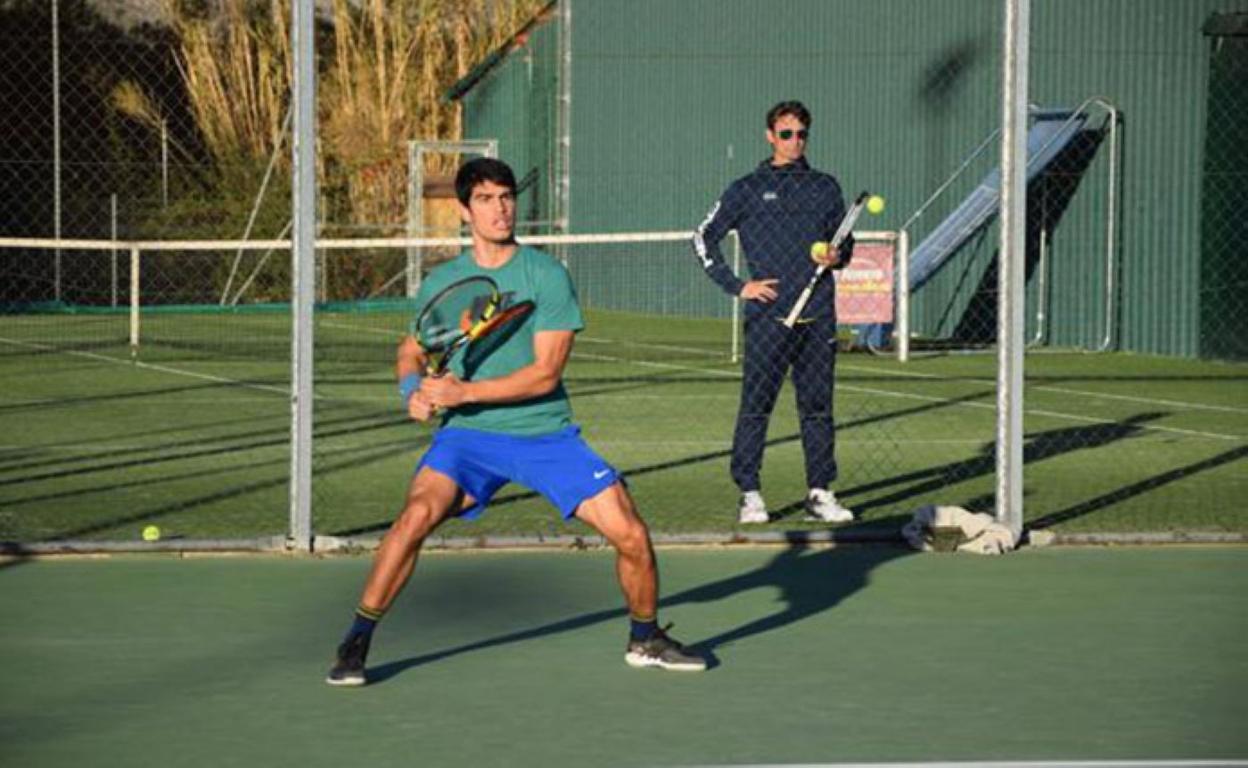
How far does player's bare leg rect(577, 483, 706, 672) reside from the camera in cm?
859

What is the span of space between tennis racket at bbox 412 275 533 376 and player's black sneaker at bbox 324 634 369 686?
914 millimetres

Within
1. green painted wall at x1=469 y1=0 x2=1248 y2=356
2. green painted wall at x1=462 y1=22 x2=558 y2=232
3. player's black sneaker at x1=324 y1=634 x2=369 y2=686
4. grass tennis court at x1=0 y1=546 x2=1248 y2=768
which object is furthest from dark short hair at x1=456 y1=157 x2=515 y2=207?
green painted wall at x1=462 y1=22 x2=558 y2=232

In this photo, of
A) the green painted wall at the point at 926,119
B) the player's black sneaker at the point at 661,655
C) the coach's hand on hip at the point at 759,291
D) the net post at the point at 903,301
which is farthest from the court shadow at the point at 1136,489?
the green painted wall at the point at 926,119

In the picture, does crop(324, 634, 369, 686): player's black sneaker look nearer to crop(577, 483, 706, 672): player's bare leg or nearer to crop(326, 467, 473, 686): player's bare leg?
crop(326, 467, 473, 686): player's bare leg

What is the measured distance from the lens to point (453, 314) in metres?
8.48

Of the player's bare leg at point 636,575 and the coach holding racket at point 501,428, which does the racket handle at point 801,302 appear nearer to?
the player's bare leg at point 636,575

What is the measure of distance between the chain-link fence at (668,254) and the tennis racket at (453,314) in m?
4.20

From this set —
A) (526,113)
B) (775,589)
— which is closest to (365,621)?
(775,589)

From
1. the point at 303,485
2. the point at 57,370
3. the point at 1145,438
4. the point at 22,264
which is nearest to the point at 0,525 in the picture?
the point at 303,485

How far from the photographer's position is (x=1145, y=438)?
18391mm

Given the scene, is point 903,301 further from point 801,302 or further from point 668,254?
point 801,302

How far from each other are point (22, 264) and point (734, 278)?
85.9 ft

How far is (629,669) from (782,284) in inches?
164

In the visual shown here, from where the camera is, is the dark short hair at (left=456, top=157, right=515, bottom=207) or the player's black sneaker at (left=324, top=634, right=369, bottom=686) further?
the player's black sneaker at (left=324, top=634, right=369, bottom=686)
